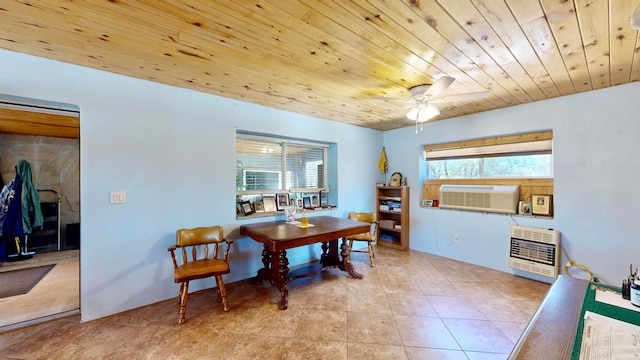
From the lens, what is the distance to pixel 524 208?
326cm

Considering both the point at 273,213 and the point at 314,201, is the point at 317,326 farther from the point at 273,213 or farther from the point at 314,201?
the point at 314,201

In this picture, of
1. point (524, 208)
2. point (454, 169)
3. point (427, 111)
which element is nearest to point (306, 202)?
point (427, 111)

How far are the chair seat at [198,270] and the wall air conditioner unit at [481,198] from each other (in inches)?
136

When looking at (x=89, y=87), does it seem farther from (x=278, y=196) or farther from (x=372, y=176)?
(x=372, y=176)

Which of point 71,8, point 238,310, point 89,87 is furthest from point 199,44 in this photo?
point 238,310

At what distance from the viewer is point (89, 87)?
7.33 ft

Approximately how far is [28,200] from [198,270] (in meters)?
3.52

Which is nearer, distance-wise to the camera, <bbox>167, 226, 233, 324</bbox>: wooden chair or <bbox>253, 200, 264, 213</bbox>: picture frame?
<bbox>167, 226, 233, 324</bbox>: wooden chair

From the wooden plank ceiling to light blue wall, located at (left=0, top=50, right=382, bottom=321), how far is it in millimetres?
197

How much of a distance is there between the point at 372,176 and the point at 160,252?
3617mm

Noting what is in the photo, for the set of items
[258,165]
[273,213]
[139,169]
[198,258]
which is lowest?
[198,258]

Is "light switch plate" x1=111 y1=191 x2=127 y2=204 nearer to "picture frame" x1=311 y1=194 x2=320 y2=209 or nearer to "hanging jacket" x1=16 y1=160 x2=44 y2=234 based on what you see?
"picture frame" x1=311 y1=194 x2=320 y2=209

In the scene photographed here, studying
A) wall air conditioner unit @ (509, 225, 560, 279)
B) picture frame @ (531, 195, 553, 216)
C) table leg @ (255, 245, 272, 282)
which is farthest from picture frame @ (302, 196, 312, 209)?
picture frame @ (531, 195, 553, 216)

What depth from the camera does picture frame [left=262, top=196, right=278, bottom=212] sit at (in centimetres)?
352
